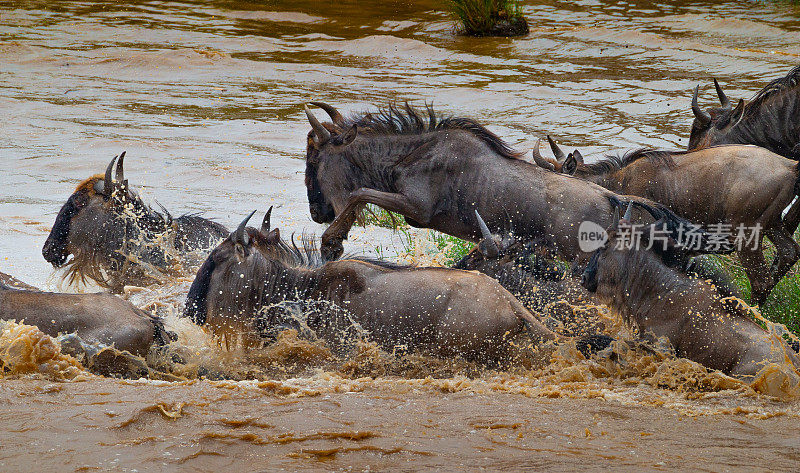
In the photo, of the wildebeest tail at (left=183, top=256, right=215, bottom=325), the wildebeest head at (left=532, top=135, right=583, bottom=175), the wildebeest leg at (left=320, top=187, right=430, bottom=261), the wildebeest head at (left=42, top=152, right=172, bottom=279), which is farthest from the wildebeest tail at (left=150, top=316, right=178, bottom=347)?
the wildebeest head at (left=532, top=135, right=583, bottom=175)

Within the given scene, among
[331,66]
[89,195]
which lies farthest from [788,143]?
[331,66]

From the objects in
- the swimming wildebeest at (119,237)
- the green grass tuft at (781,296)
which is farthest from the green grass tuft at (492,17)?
the swimming wildebeest at (119,237)

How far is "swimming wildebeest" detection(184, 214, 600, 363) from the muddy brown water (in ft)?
0.80

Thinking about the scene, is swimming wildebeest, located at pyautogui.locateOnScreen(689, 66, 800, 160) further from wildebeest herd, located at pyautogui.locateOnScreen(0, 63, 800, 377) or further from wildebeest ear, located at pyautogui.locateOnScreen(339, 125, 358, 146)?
wildebeest ear, located at pyautogui.locateOnScreen(339, 125, 358, 146)

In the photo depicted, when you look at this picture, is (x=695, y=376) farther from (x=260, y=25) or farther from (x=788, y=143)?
(x=260, y=25)

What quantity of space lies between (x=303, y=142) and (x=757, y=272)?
20.6ft

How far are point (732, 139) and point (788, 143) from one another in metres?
0.49

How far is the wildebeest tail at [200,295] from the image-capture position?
6.29 m

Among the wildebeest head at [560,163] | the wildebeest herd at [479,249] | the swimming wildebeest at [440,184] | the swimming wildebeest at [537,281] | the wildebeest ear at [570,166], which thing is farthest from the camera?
the wildebeest ear at [570,166]

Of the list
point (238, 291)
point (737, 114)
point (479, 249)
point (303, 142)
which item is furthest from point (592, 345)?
point (303, 142)

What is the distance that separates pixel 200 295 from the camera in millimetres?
6293

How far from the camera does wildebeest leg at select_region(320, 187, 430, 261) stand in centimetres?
694

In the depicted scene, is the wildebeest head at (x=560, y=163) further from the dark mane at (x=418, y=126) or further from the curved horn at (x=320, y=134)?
the curved horn at (x=320, y=134)

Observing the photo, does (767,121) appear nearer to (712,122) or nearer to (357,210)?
(712,122)
